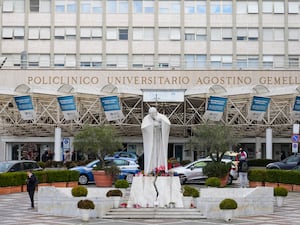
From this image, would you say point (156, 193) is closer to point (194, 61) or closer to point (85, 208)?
point (85, 208)

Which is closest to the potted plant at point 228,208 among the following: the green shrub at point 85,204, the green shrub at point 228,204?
the green shrub at point 228,204

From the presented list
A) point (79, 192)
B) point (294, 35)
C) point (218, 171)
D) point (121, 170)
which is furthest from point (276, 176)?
point (294, 35)

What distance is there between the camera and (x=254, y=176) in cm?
2950

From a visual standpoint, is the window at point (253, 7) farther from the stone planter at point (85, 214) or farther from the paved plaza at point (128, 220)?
the stone planter at point (85, 214)

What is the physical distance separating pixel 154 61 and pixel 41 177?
1117 inches

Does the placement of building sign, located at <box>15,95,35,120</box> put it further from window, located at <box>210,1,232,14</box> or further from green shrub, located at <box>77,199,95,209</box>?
window, located at <box>210,1,232,14</box>

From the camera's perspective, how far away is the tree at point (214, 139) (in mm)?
33969

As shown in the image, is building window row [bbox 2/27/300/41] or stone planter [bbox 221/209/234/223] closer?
stone planter [bbox 221/209/234/223]

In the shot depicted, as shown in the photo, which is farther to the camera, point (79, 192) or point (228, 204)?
point (79, 192)

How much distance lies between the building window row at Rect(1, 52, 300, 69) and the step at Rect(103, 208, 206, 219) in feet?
120

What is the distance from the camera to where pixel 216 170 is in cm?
2938

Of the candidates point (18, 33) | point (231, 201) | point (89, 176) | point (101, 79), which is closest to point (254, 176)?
point (89, 176)

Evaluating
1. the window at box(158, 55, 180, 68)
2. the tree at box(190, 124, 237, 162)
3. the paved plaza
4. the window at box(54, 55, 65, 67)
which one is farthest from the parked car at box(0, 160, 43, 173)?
the window at box(158, 55, 180, 68)

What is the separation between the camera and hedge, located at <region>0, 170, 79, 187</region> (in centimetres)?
2730
